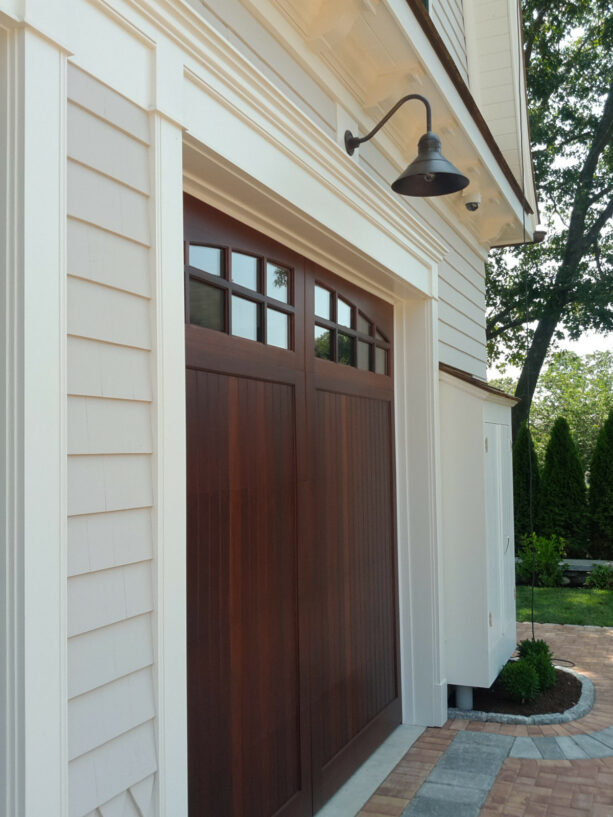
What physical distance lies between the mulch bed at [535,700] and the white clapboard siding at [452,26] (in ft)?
15.7

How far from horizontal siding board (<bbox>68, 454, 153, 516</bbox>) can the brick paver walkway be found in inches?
91.4

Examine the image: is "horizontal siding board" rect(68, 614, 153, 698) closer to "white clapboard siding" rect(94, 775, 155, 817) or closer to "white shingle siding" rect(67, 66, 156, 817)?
"white shingle siding" rect(67, 66, 156, 817)

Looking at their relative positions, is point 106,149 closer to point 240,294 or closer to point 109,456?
point 109,456

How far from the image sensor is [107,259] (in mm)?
1999

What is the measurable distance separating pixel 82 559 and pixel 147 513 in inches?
11.3

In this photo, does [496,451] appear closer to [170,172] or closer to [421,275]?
[421,275]

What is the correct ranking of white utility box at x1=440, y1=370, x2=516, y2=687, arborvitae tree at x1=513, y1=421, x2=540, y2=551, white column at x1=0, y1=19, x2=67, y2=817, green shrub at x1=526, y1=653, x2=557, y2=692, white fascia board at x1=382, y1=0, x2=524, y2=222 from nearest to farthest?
white column at x1=0, y1=19, x2=67, y2=817 → white fascia board at x1=382, y1=0, x2=524, y2=222 → white utility box at x1=440, y1=370, x2=516, y2=687 → green shrub at x1=526, y1=653, x2=557, y2=692 → arborvitae tree at x1=513, y1=421, x2=540, y2=551

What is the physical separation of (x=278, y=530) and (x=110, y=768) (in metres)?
1.44

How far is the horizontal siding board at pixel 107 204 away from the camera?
74.8 inches

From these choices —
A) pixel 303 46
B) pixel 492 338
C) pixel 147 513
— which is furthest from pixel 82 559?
pixel 492 338

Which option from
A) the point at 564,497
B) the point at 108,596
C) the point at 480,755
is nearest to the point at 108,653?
the point at 108,596

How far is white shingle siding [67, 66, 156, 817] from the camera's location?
6.11 ft

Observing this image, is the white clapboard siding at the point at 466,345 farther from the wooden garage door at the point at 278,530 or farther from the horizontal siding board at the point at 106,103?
the horizontal siding board at the point at 106,103

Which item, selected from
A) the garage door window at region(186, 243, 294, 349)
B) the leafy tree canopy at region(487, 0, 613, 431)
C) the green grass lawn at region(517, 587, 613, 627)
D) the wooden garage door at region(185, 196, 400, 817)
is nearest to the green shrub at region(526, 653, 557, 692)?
the wooden garage door at region(185, 196, 400, 817)
